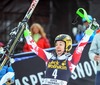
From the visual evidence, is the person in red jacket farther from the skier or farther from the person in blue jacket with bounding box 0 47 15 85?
the skier

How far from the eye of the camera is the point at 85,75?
7.49 meters

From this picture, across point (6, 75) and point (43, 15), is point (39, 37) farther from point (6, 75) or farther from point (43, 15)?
point (43, 15)

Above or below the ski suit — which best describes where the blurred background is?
above

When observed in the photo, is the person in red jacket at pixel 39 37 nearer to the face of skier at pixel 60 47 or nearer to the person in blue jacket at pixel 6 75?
the person in blue jacket at pixel 6 75

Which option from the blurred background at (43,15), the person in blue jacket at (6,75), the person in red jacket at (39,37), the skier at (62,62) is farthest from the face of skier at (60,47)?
the blurred background at (43,15)

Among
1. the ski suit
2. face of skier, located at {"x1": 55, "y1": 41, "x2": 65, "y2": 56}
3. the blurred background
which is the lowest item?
the ski suit

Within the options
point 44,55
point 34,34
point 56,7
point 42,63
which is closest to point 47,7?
point 56,7

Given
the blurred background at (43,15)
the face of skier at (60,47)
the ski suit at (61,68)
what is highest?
the blurred background at (43,15)

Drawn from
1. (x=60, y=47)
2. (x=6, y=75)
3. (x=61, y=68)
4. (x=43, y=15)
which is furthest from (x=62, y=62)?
(x=43, y=15)

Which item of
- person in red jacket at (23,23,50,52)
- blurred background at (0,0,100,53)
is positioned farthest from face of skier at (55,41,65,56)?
blurred background at (0,0,100,53)

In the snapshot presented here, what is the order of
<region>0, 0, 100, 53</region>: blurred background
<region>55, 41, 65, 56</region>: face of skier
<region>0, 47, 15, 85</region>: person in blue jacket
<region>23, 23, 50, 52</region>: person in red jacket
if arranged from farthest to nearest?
<region>0, 0, 100, 53</region>: blurred background, <region>23, 23, 50, 52</region>: person in red jacket, <region>0, 47, 15, 85</region>: person in blue jacket, <region>55, 41, 65, 56</region>: face of skier

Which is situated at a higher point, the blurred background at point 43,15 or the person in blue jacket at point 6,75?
the blurred background at point 43,15

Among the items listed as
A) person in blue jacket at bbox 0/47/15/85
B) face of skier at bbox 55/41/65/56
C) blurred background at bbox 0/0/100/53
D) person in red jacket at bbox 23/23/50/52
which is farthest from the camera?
blurred background at bbox 0/0/100/53

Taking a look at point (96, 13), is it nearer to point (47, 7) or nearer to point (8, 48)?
point (8, 48)
